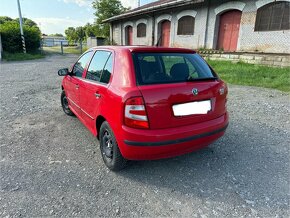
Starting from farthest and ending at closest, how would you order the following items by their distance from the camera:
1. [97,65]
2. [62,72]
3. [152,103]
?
[62,72], [97,65], [152,103]

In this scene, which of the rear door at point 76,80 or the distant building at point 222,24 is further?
the distant building at point 222,24

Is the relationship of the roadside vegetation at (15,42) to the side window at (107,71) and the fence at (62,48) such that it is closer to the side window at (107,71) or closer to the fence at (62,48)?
the fence at (62,48)

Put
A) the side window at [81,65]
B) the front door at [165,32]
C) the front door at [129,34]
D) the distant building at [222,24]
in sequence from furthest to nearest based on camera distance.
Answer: the front door at [129,34] < the front door at [165,32] < the distant building at [222,24] < the side window at [81,65]

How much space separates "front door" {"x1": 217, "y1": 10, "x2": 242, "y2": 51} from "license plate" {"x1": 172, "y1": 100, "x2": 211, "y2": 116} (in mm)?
10951

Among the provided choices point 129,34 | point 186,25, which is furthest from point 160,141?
point 129,34

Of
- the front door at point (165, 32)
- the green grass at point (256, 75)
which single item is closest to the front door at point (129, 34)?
the front door at point (165, 32)

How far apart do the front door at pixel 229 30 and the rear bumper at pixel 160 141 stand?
442 inches

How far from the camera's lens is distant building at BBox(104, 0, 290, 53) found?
31.8 ft

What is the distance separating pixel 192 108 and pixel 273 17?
33.9 ft

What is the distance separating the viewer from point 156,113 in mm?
2109

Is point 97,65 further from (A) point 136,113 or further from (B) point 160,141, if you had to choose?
(B) point 160,141

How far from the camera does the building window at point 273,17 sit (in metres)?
9.33

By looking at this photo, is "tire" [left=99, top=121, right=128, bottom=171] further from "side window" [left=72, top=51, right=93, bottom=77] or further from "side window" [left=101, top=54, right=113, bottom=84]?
"side window" [left=72, top=51, right=93, bottom=77]

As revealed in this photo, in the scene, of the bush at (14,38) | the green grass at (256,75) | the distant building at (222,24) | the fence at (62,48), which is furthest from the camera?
the fence at (62,48)
